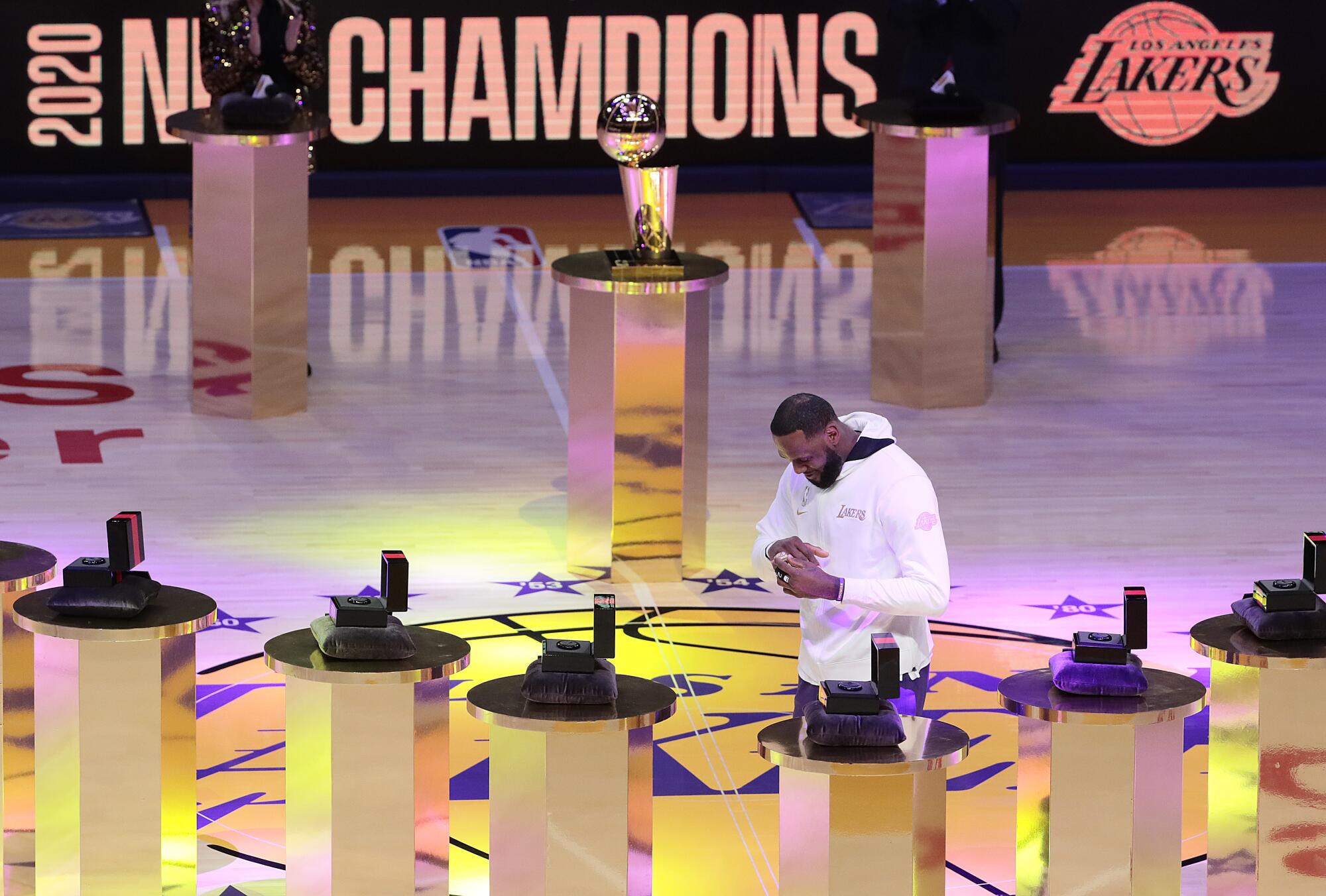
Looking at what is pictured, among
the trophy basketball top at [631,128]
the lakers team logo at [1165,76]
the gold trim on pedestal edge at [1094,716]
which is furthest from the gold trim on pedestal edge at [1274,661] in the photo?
the lakers team logo at [1165,76]

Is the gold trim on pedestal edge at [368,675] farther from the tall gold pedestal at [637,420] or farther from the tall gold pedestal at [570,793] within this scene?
the tall gold pedestal at [637,420]

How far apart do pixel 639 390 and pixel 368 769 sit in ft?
11.5

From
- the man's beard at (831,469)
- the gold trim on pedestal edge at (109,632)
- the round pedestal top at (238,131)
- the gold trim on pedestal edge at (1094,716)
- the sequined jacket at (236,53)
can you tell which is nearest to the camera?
the gold trim on pedestal edge at (1094,716)

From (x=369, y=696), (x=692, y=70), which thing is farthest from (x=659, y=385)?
(x=692, y=70)

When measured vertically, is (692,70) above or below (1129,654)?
above

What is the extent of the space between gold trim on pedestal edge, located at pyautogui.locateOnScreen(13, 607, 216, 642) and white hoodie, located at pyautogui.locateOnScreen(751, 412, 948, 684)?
1437 millimetres

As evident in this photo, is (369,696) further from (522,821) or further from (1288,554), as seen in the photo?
(1288,554)

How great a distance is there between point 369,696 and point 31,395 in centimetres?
604

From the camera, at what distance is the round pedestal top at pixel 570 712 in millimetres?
4828

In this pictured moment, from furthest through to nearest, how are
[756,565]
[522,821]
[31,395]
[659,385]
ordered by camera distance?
[31,395] → [659,385] → [756,565] → [522,821]

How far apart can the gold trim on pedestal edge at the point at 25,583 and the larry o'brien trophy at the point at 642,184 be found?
315 cm

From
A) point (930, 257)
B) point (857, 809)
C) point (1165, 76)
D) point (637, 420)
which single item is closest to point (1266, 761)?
point (857, 809)

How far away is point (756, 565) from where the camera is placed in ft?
19.5

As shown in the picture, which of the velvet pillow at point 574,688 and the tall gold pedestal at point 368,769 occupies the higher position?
the velvet pillow at point 574,688
